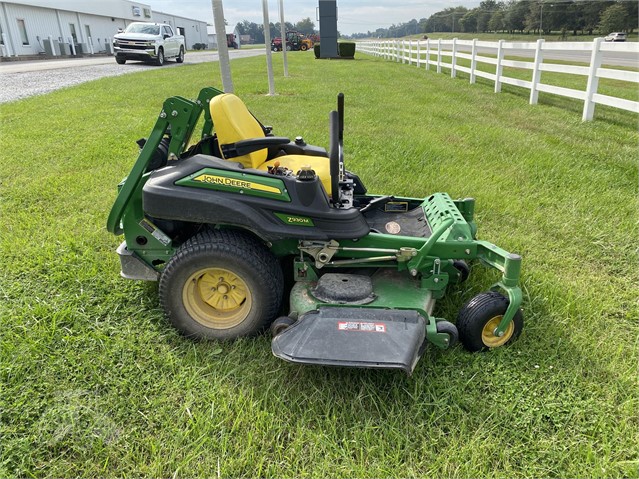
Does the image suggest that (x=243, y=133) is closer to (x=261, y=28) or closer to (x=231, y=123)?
(x=231, y=123)

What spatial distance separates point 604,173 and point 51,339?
212 inches

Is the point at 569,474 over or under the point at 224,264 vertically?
under

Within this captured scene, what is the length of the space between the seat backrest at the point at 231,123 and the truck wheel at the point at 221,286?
0.64 metres

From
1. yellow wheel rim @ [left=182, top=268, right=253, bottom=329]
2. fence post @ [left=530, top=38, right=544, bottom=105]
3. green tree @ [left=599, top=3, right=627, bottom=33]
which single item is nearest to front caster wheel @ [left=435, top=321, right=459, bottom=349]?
yellow wheel rim @ [left=182, top=268, right=253, bottom=329]

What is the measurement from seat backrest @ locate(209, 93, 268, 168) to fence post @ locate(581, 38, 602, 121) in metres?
6.75

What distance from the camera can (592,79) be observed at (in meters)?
7.75

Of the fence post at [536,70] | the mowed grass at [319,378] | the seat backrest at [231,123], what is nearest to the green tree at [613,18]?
the fence post at [536,70]

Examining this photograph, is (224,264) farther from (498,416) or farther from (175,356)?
(498,416)

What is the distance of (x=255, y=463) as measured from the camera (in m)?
1.96

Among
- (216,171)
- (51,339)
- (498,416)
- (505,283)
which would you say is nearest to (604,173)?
(505,283)

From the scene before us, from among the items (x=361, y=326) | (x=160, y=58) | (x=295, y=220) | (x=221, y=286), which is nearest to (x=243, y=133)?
(x=295, y=220)

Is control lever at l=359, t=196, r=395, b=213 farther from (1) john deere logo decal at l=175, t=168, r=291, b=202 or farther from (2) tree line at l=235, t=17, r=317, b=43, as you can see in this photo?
(2) tree line at l=235, t=17, r=317, b=43

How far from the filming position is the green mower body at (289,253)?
2447 mm

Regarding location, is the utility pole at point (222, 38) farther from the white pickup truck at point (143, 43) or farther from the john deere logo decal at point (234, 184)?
the white pickup truck at point (143, 43)
